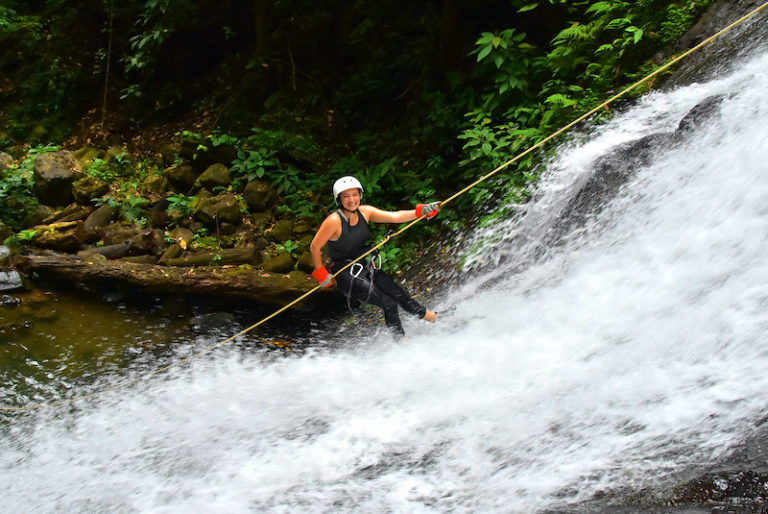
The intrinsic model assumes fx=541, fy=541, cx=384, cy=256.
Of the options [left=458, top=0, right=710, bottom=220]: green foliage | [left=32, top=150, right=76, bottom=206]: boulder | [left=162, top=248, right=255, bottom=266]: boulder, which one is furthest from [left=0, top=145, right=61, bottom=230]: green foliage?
[left=458, top=0, right=710, bottom=220]: green foliage

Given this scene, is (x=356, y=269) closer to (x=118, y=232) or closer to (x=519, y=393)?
(x=519, y=393)

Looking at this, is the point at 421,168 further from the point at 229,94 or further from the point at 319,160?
the point at 229,94

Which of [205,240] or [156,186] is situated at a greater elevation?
[156,186]

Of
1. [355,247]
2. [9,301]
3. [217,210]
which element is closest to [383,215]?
[355,247]

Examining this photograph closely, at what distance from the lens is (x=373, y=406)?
15.0ft

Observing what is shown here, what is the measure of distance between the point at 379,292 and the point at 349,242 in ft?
2.07

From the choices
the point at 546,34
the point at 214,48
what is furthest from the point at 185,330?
the point at 214,48

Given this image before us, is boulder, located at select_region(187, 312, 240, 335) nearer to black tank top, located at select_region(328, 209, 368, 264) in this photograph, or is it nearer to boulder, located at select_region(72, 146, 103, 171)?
black tank top, located at select_region(328, 209, 368, 264)

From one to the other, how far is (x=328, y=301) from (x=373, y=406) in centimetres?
286

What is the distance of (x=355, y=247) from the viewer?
16.5 ft

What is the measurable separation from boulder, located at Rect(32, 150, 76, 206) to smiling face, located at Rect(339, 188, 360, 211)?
22.5 feet

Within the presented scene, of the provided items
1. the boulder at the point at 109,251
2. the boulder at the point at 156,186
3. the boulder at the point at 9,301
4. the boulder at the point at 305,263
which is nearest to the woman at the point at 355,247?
the boulder at the point at 305,263

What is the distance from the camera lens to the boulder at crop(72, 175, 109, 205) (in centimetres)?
922

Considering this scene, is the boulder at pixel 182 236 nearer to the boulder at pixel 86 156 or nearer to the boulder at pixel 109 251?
the boulder at pixel 109 251
